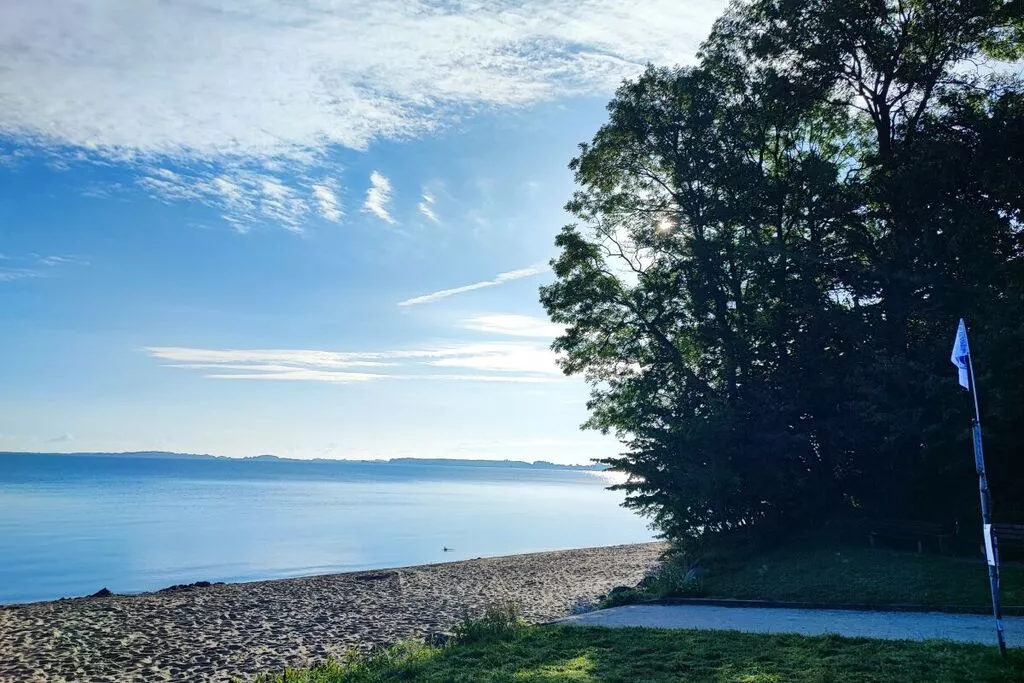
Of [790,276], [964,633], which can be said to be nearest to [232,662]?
[964,633]

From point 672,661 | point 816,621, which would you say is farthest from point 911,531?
point 672,661

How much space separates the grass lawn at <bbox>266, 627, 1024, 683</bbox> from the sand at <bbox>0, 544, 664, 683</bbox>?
3.17 meters

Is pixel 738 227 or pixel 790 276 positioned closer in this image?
pixel 790 276

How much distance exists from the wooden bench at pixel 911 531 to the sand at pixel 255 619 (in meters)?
7.91

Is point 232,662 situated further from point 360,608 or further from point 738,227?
point 738,227

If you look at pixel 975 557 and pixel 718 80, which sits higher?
pixel 718 80

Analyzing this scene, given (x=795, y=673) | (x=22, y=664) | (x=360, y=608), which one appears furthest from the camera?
(x=360, y=608)

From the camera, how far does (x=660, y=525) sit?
67.4ft

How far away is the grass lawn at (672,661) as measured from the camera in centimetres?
761

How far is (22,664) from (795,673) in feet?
43.5

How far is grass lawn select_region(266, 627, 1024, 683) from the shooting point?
7605mm

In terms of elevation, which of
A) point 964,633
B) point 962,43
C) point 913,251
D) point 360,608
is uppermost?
point 962,43

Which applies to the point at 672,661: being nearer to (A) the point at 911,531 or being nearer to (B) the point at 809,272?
(A) the point at 911,531

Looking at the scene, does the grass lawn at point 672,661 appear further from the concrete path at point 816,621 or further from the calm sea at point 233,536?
the calm sea at point 233,536
